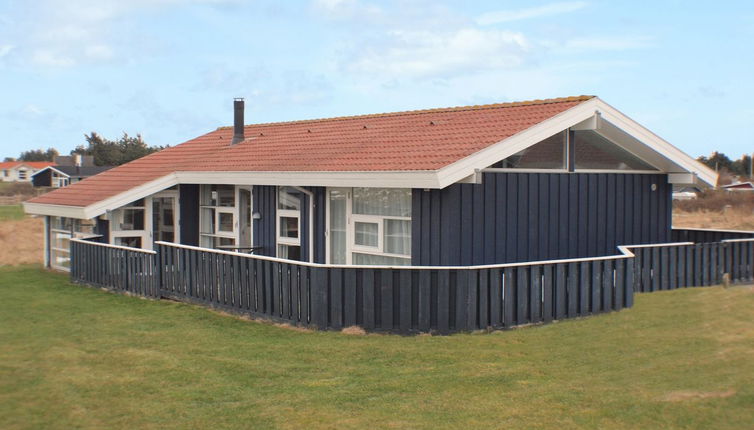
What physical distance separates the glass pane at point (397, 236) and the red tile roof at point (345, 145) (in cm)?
109

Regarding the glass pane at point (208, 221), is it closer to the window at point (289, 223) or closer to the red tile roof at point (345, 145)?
the red tile roof at point (345, 145)

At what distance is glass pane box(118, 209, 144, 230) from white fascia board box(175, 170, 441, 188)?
54.6 inches

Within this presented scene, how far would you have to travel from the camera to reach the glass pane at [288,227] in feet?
52.3

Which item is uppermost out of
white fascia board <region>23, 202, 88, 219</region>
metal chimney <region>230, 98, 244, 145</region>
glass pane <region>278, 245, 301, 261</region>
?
metal chimney <region>230, 98, 244, 145</region>

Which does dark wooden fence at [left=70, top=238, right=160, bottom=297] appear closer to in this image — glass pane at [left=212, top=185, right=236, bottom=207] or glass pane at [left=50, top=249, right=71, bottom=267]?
glass pane at [left=50, top=249, right=71, bottom=267]

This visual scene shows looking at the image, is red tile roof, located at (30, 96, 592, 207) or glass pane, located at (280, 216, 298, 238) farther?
glass pane, located at (280, 216, 298, 238)

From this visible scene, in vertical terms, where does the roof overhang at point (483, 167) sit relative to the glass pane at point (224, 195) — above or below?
above

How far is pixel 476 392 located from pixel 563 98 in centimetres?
805

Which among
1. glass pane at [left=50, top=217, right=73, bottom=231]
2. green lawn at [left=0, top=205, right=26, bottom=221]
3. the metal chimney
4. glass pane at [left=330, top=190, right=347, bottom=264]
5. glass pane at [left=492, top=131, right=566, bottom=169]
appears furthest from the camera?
green lawn at [left=0, top=205, right=26, bottom=221]

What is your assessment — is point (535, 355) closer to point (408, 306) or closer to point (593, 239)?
point (408, 306)

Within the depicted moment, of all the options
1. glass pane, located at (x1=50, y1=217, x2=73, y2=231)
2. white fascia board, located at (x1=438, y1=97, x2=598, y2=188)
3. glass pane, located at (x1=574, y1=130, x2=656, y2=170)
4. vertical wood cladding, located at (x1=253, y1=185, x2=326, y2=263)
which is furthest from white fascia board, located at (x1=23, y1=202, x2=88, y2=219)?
glass pane, located at (x1=574, y1=130, x2=656, y2=170)

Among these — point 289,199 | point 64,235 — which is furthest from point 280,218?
point 64,235

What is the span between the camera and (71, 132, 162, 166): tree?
80.9 meters

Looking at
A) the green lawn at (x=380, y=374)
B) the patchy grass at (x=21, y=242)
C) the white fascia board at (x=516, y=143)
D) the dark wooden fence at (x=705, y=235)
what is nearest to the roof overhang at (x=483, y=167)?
the white fascia board at (x=516, y=143)
